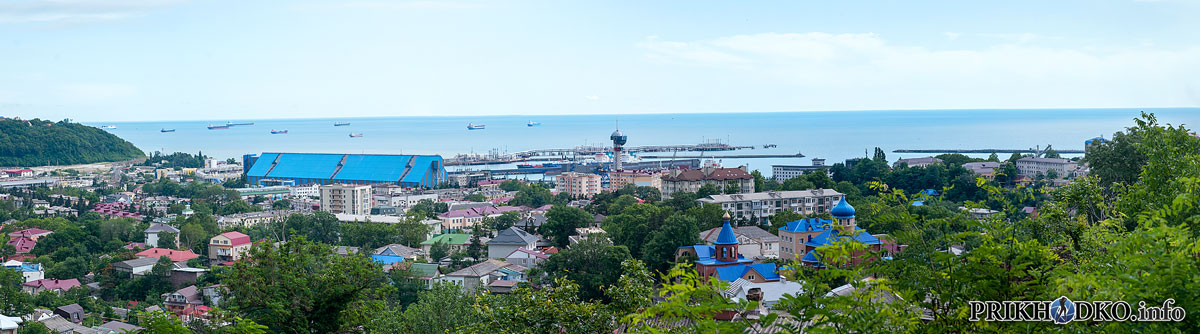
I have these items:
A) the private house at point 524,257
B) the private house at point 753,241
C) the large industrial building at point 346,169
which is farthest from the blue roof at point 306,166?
the private house at point 753,241

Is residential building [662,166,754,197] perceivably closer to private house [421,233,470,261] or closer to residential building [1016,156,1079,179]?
private house [421,233,470,261]

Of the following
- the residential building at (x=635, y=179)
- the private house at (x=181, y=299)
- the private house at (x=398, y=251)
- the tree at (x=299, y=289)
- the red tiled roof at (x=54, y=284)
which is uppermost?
the tree at (x=299, y=289)

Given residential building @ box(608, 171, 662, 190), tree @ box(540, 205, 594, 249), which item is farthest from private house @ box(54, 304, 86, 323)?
residential building @ box(608, 171, 662, 190)

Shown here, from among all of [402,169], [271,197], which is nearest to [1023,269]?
[271,197]

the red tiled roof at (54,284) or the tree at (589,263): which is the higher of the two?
the tree at (589,263)

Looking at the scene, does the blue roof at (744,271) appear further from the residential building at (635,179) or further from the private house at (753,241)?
the residential building at (635,179)

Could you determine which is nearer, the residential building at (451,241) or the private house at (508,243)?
the private house at (508,243)
